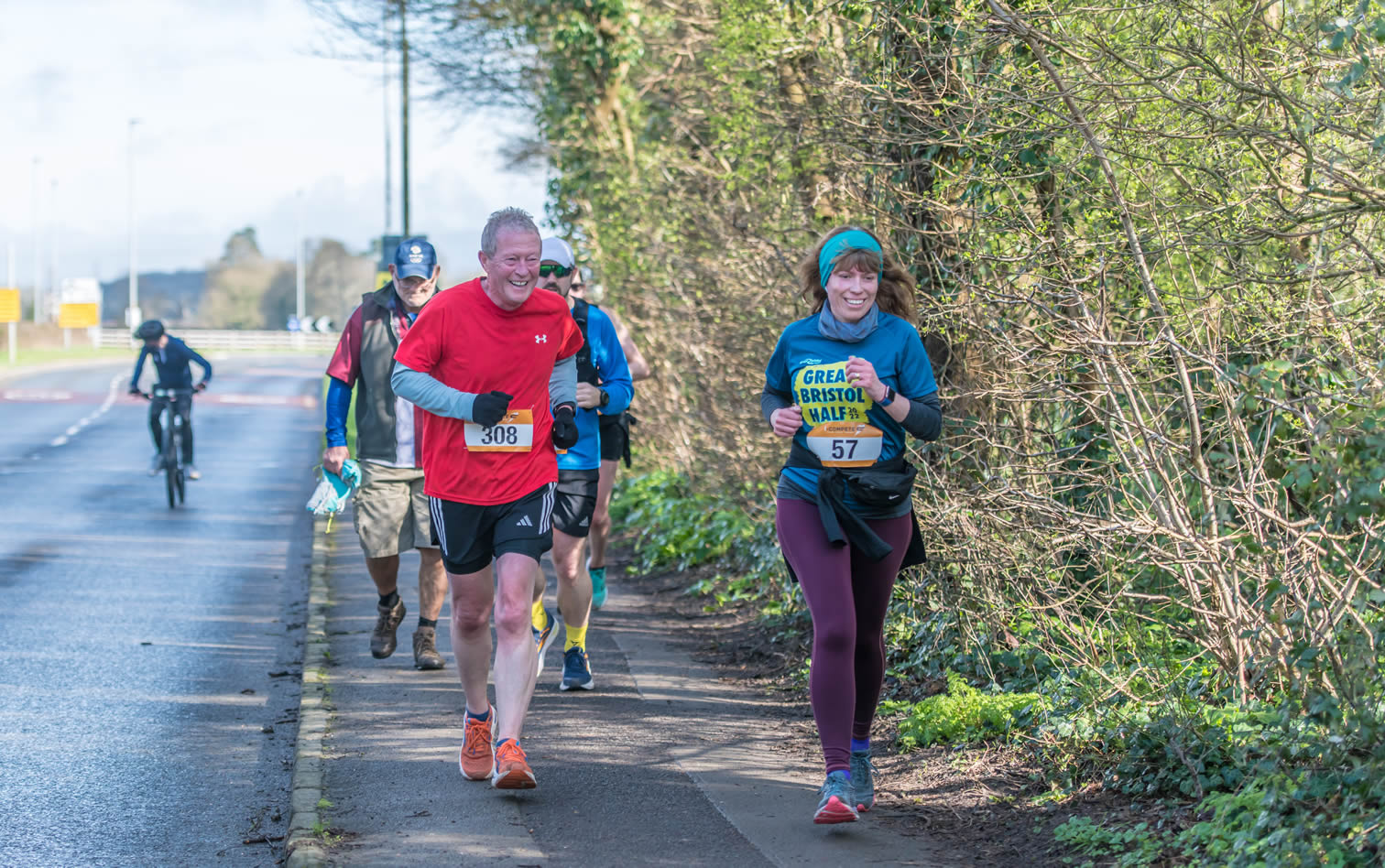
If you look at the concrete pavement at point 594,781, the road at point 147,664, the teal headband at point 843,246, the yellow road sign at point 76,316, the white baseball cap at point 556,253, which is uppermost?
the yellow road sign at point 76,316

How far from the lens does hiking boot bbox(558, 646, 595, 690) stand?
23.6ft

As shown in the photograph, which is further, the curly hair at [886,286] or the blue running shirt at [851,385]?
the curly hair at [886,286]

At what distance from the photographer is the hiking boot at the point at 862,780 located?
5.18 metres

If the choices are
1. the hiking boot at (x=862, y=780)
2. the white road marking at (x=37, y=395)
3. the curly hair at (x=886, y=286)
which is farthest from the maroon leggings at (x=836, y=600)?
the white road marking at (x=37, y=395)

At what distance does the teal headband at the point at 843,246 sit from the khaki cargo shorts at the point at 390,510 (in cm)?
320

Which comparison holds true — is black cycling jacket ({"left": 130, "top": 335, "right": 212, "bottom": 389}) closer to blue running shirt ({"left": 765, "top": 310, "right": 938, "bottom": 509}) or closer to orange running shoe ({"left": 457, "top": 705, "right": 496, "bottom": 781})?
orange running shoe ({"left": 457, "top": 705, "right": 496, "bottom": 781})

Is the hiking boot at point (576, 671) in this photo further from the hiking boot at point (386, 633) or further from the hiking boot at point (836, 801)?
the hiking boot at point (836, 801)

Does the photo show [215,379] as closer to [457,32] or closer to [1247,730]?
[457,32]

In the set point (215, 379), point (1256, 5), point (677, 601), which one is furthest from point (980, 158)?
point (215, 379)

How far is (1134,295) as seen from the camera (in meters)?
6.37

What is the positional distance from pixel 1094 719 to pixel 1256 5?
2562 millimetres

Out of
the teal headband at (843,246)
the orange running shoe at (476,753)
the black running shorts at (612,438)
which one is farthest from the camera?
the black running shorts at (612,438)

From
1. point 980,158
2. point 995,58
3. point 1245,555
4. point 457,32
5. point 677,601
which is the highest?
point 457,32

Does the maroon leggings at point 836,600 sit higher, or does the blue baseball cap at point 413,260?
the blue baseball cap at point 413,260
